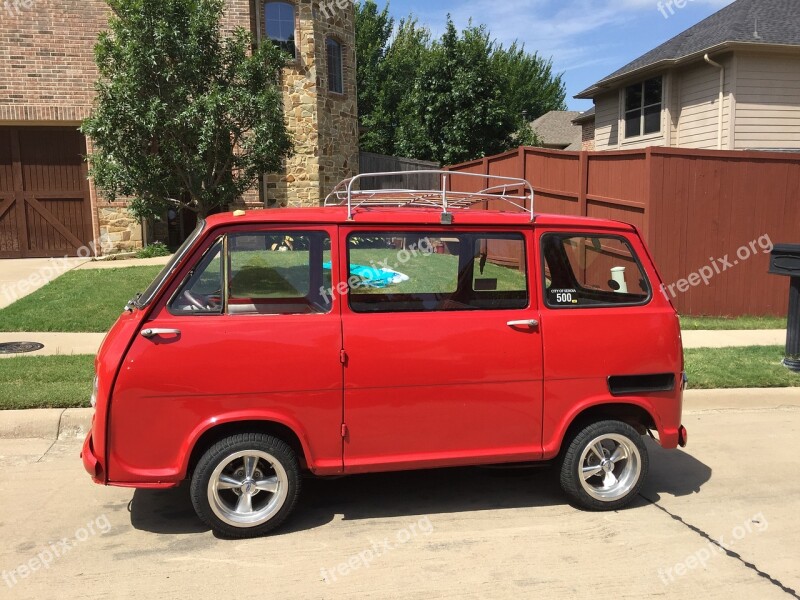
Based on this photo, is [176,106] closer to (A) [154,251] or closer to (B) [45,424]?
(A) [154,251]

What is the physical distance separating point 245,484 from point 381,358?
42.3 inches

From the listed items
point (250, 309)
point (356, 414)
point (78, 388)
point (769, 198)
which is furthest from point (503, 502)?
point (769, 198)

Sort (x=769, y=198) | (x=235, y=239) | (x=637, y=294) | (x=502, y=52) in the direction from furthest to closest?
1. (x=502, y=52)
2. (x=769, y=198)
3. (x=637, y=294)
4. (x=235, y=239)

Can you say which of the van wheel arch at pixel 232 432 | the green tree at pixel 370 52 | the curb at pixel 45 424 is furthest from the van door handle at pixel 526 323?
the green tree at pixel 370 52

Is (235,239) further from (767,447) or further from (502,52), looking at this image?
(502,52)

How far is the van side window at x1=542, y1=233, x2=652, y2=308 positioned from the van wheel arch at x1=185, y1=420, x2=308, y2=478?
1.86 metres

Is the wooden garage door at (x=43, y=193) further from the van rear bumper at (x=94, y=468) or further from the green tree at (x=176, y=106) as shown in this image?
the van rear bumper at (x=94, y=468)

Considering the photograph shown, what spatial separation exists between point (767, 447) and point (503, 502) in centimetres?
267

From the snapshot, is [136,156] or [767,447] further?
[136,156]

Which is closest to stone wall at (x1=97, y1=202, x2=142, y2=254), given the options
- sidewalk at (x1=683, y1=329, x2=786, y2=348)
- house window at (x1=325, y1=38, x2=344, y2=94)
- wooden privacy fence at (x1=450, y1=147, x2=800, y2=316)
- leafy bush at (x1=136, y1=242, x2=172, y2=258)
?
leafy bush at (x1=136, y1=242, x2=172, y2=258)

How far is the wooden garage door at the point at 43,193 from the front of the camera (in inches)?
634

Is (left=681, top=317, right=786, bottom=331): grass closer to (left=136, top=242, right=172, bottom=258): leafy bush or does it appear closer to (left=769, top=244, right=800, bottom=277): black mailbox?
(left=769, top=244, right=800, bottom=277): black mailbox

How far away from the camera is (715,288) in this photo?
10531 millimetres

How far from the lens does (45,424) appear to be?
5660 millimetres
